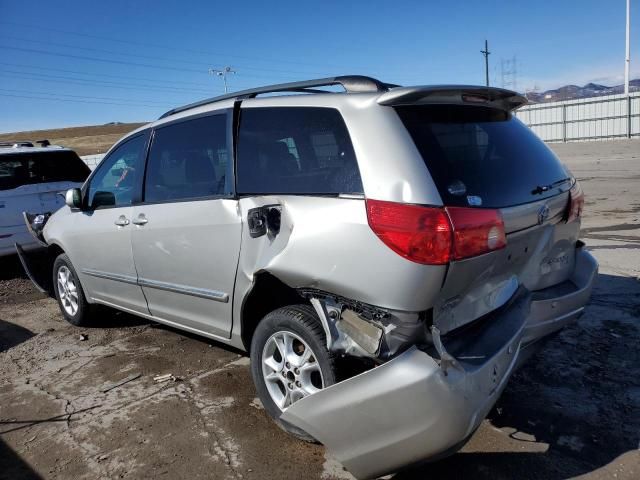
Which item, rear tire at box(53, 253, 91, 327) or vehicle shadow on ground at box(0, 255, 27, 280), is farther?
vehicle shadow on ground at box(0, 255, 27, 280)

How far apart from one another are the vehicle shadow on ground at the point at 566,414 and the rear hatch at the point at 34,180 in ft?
21.9

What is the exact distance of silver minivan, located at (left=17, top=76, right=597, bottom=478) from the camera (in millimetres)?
2316

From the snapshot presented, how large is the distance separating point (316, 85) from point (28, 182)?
6022mm

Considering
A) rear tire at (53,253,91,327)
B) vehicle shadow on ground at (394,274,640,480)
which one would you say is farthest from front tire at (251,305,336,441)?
rear tire at (53,253,91,327)

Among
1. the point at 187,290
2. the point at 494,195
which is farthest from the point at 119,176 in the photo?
the point at 494,195

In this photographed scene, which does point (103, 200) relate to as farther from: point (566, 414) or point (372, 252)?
point (566, 414)

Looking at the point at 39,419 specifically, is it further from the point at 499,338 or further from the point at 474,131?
the point at 474,131

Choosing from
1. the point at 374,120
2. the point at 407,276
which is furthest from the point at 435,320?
the point at 374,120

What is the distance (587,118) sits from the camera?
3428 centimetres

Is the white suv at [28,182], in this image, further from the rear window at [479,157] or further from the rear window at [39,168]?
the rear window at [479,157]

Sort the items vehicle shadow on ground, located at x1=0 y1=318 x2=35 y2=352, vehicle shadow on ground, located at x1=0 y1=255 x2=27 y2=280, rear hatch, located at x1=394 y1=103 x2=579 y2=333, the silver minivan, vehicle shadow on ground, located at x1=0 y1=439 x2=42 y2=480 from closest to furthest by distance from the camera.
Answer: the silver minivan
rear hatch, located at x1=394 y1=103 x2=579 y2=333
vehicle shadow on ground, located at x1=0 y1=439 x2=42 y2=480
vehicle shadow on ground, located at x1=0 y1=318 x2=35 y2=352
vehicle shadow on ground, located at x1=0 y1=255 x2=27 y2=280

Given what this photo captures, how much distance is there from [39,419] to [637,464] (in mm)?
3520

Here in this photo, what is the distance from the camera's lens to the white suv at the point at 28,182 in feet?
24.0

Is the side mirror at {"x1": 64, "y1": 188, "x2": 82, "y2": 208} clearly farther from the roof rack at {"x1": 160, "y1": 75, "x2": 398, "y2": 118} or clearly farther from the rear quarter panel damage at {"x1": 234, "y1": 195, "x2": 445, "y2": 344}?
the rear quarter panel damage at {"x1": 234, "y1": 195, "x2": 445, "y2": 344}
